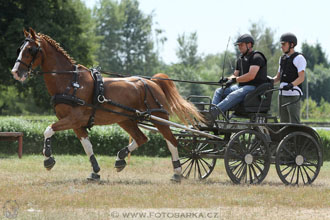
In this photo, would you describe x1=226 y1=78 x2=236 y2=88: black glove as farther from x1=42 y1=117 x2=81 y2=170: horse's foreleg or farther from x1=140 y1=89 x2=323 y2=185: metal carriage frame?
x1=42 y1=117 x2=81 y2=170: horse's foreleg

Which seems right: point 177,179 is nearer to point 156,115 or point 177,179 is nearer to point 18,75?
point 156,115

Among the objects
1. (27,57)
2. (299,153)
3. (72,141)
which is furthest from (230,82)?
(72,141)

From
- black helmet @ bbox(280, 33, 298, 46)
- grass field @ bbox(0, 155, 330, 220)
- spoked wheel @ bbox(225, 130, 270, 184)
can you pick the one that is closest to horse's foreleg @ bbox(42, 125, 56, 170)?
grass field @ bbox(0, 155, 330, 220)

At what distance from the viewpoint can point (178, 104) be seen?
10.1 m

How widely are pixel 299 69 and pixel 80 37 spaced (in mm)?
20477

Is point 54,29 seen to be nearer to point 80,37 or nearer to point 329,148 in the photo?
point 80,37

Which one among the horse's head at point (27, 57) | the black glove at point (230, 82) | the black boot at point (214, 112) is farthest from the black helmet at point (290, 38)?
the horse's head at point (27, 57)

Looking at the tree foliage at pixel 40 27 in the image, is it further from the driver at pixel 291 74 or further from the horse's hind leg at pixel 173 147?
the driver at pixel 291 74

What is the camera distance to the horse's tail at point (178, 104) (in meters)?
9.89

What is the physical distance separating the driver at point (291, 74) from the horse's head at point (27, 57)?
4373 millimetres

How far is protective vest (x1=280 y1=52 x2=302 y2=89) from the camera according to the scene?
32.1 feet

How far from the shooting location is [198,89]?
53500mm

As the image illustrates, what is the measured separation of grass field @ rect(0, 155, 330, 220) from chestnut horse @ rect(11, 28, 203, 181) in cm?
67

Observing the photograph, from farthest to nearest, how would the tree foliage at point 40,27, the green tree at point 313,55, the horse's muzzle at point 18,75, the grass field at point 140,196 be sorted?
1. the green tree at point 313,55
2. the tree foliage at point 40,27
3. the horse's muzzle at point 18,75
4. the grass field at point 140,196
